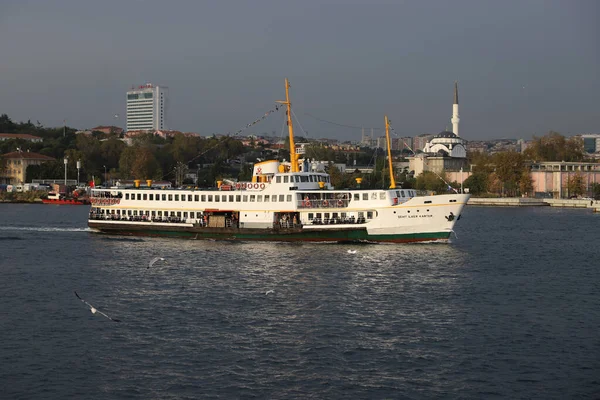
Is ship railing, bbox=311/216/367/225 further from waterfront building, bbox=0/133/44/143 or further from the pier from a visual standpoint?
waterfront building, bbox=0/133/44/143

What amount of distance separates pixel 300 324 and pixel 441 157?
480 ft

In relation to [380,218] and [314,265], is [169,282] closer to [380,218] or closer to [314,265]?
[314,265]

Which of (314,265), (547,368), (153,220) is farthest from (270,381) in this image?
(153,220)

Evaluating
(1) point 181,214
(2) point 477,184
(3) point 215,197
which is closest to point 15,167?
(2) point 477,184

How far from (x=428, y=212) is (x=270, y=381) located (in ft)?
94.2

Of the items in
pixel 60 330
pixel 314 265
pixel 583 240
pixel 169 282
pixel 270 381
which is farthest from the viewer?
pixel 583 240

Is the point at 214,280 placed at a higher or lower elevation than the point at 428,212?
lower

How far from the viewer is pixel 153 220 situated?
55.5 metres

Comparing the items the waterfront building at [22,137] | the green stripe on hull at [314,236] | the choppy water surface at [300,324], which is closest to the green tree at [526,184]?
the choppy water surface at [300,324]

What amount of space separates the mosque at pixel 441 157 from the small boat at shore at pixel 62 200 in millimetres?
71134

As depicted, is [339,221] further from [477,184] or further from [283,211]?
[477,184]

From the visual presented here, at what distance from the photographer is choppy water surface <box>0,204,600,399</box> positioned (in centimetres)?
2130

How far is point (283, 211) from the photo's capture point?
51.1 m

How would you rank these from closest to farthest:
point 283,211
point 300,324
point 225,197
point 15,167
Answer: point 300,324 → point 283,211 → point 225,197 → point 15,167
